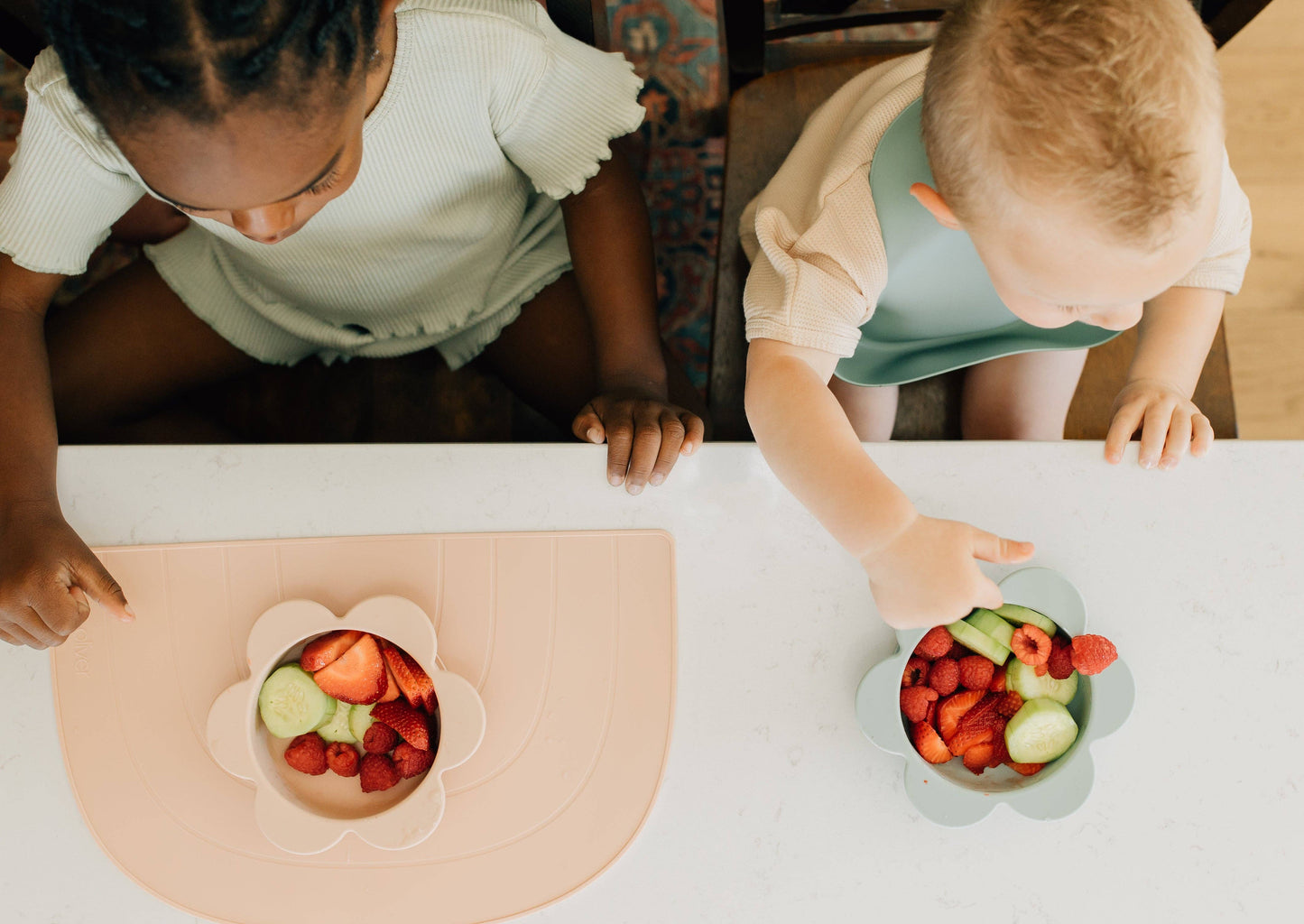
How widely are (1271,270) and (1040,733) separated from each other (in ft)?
3.65

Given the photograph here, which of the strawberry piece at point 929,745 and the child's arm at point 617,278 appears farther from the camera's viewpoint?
the child's arm at point 617,278

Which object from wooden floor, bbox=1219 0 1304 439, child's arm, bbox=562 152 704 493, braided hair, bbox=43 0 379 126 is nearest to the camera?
braided hair, bbox=43 0 379 126

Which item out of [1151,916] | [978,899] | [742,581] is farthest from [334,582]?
[1151,916]

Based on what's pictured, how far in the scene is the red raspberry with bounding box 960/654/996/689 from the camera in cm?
60

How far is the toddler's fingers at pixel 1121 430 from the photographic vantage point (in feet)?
2.14

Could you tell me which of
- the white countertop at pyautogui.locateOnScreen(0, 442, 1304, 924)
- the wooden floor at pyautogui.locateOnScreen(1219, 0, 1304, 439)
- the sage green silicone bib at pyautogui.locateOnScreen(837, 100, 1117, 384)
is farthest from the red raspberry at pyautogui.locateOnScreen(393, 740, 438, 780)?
the wooden floor at pyautogui.locateOnScreen(1219, 0, 1304, 439)

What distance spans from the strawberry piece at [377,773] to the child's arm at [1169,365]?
0.59 m

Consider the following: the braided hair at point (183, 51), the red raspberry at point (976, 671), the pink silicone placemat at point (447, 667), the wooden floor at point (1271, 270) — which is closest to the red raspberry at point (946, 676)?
the red raspberry at point (976, 671)

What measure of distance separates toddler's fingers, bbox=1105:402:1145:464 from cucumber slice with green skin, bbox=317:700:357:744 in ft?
1.92

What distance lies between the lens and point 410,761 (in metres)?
0.58

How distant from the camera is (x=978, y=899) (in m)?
0.60

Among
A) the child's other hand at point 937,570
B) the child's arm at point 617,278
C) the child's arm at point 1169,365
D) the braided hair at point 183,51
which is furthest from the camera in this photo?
the child's arm at point 617,278

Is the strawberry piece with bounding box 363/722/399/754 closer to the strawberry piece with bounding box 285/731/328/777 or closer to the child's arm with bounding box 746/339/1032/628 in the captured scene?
the strawberry piece with bounding box 285/731/328/777

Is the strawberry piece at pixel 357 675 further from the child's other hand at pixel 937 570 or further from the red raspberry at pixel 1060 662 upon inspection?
the red raspberry at pixel 1060 662
